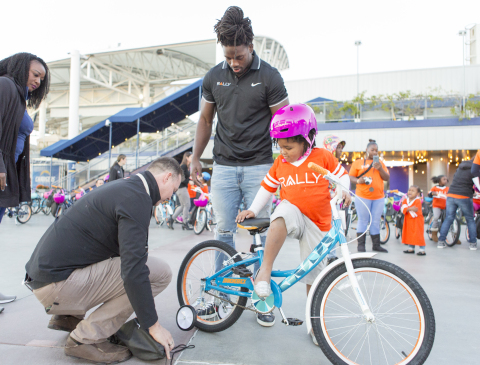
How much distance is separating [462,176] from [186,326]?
5.68 meters

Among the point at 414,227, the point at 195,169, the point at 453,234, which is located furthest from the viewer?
the point at 453,234

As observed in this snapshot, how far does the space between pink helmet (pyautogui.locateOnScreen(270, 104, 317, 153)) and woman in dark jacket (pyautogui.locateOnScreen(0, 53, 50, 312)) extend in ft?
6.68

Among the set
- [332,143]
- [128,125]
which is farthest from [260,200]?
[128,125]

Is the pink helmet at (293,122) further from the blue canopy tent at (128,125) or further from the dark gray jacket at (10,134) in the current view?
the blue canopy tent at (128,125)

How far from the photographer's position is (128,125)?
1702cm

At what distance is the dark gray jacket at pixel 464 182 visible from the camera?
5.79 meters

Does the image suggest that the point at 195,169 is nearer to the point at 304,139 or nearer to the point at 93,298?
the point at 304,139

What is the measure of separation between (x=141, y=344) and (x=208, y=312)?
0.61 m

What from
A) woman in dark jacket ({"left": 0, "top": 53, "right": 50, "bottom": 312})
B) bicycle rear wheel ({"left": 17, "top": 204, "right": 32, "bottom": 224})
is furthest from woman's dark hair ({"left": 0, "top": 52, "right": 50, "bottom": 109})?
bicycle rear wheel ({"left": 17, "top": 204, "right": 32, "bottom": 224})

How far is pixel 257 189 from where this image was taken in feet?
8.49

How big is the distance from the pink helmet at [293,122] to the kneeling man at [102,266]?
77cm

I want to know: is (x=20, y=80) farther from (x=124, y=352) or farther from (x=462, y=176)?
(x=462, y=176)

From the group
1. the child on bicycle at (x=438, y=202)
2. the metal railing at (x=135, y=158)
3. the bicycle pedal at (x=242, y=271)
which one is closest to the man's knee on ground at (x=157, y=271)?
the bicycle pedal at (x=242, y=271)

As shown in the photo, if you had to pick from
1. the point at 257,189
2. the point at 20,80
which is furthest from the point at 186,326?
the point at 20,80
